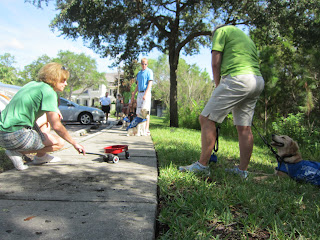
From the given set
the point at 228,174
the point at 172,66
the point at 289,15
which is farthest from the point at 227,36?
the point at 172,66

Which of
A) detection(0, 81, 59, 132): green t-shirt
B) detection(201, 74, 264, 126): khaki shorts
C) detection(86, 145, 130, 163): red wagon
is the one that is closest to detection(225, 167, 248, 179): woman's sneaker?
detection(201, 74, 264, 126): khaki shorts

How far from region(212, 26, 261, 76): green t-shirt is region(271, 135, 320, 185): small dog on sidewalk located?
111 cm

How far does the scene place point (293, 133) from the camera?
6703 mm

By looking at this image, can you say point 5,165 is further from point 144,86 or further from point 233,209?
point 144,86

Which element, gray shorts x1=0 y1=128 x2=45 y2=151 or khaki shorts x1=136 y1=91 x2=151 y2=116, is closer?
gray shorts x1=0 y1=128 x2=45 y2=151

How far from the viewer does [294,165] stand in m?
3.17

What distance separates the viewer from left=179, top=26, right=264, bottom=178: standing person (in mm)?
2838

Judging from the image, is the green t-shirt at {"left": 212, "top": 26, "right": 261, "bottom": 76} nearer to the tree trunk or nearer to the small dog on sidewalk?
the small dog on sidewalk

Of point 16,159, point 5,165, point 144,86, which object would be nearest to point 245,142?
point 16,159

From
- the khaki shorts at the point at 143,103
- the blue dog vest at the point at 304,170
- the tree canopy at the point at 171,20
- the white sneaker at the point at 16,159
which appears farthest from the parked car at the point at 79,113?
the blue dog vest at the point at 304,170

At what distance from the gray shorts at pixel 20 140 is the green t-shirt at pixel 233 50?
2343mm

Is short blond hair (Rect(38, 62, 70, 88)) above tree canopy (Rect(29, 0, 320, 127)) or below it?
below

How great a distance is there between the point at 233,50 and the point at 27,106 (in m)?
2.44

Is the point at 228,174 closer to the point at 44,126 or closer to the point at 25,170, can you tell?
the point at 25,170
